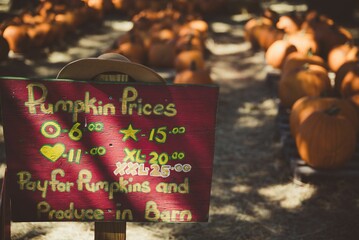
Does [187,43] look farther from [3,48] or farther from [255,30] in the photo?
[3,48]

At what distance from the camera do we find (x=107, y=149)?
6.48ft

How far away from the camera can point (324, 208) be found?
11.5 ft

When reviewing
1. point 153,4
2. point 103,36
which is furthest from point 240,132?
point 153,4

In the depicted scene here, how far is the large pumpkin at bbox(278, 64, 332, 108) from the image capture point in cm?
479

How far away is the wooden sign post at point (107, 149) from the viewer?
1.88 metres

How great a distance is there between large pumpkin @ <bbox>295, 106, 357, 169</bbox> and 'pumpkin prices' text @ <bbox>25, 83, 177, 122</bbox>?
2104 mm

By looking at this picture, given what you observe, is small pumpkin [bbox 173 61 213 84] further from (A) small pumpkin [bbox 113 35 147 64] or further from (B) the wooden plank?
(B) the wooden plank

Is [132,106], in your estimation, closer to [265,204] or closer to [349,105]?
[265,204]

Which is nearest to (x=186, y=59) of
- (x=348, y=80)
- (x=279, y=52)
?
(x=279, y=52)

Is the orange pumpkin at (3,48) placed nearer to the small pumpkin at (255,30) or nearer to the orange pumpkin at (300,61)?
the orange pumpkin at (300,61)

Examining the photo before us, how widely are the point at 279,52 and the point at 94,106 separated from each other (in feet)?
15.3

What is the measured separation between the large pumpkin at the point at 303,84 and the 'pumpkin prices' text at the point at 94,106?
315cm

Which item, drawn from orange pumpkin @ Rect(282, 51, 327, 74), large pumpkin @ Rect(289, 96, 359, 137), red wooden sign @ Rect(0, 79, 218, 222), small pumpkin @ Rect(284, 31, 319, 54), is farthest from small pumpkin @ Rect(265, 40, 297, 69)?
red wooden sign @ Rect(0, 79, 218, 222)

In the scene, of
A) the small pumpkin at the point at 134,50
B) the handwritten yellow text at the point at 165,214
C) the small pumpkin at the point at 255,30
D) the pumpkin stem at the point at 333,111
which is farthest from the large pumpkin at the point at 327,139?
the small pumpkin at the point at 255,30
